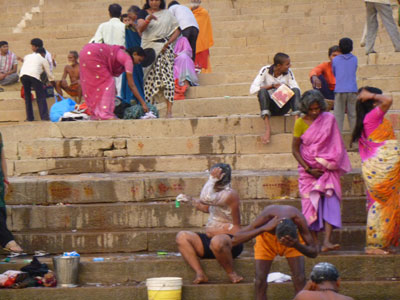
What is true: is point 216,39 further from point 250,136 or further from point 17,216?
point 17,216

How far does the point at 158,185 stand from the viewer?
8.67m

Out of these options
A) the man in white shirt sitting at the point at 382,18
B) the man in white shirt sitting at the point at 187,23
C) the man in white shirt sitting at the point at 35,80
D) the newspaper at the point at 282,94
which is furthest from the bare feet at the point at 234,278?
the man in white shirt sitting at the point at 35,80

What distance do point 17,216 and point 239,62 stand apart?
6159 millimetres

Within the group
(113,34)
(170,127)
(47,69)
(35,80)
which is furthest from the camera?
(47,69)

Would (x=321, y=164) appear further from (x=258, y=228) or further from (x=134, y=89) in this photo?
(x=134, y=89)

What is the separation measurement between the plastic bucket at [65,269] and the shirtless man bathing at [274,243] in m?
1.47

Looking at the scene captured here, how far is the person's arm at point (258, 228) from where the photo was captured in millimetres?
6648

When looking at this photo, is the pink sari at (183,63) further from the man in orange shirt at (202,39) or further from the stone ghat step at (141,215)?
the stone ghat step at (141,215)

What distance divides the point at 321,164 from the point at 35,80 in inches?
231

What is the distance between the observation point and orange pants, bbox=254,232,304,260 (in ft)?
22.2

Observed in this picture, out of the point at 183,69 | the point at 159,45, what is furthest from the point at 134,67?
the point at 183,69

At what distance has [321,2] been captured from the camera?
15.7 meters

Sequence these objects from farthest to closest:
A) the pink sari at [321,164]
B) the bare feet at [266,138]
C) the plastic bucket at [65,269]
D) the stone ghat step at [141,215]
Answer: the bare feet at [266,138]
the stone ghat step at [141,215]
the pink sari at [321,164]
the plastic bucket at [65,269]

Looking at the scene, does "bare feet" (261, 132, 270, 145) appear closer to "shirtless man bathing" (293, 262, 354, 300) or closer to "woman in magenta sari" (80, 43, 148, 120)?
"woman in magenta sari" (80, 43, 148, 120)
